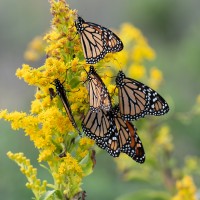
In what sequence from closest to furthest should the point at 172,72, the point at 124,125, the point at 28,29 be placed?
the point at 124,125
the point at 172,72
the point at 28,29

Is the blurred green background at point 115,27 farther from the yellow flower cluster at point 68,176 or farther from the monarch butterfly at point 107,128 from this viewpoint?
the yellow flower cluster at point 68,176

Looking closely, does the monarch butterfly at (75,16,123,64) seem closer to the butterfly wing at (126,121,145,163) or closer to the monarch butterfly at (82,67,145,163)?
the monarch butterfly at (82,67,145,163)

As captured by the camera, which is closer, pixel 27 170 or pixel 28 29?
pixel 27 170

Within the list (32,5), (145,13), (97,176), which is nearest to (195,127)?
(97,176)

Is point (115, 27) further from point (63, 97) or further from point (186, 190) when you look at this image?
point (63, 97)

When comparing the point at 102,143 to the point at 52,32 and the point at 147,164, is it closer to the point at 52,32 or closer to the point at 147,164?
the point at 52,32
